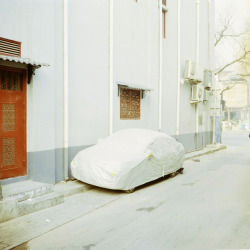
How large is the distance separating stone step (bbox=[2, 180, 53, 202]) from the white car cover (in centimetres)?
116

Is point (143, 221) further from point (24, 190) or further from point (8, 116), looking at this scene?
point (8, 116)

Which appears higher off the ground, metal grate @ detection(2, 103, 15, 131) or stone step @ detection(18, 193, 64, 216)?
metal grate @ detection(2, 103, 15, 131)

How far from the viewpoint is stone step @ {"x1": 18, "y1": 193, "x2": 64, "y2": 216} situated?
5637 millimetres

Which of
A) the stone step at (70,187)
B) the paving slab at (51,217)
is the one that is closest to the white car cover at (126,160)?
the stone step at (70,187)

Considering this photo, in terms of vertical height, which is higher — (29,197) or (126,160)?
(126,160)

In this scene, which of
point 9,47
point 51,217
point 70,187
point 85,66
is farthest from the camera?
point 85,66

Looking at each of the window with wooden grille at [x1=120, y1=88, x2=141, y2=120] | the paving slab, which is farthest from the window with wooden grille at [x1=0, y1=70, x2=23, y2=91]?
the window with wooden grille at [x1=120, y1=88, x2=141, y2=120]

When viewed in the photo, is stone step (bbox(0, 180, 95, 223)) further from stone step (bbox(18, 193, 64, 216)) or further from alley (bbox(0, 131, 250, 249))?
alley (bbox(0, 131, 250, 249))

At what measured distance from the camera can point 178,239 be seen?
4.51 m

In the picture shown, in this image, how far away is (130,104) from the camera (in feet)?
38.3

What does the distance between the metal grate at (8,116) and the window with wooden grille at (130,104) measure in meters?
4.78

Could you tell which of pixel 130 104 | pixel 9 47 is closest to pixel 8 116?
pixel 9 47

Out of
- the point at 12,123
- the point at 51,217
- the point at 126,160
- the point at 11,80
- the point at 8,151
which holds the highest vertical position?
the point at 11,80

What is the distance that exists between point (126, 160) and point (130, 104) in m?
4.78
